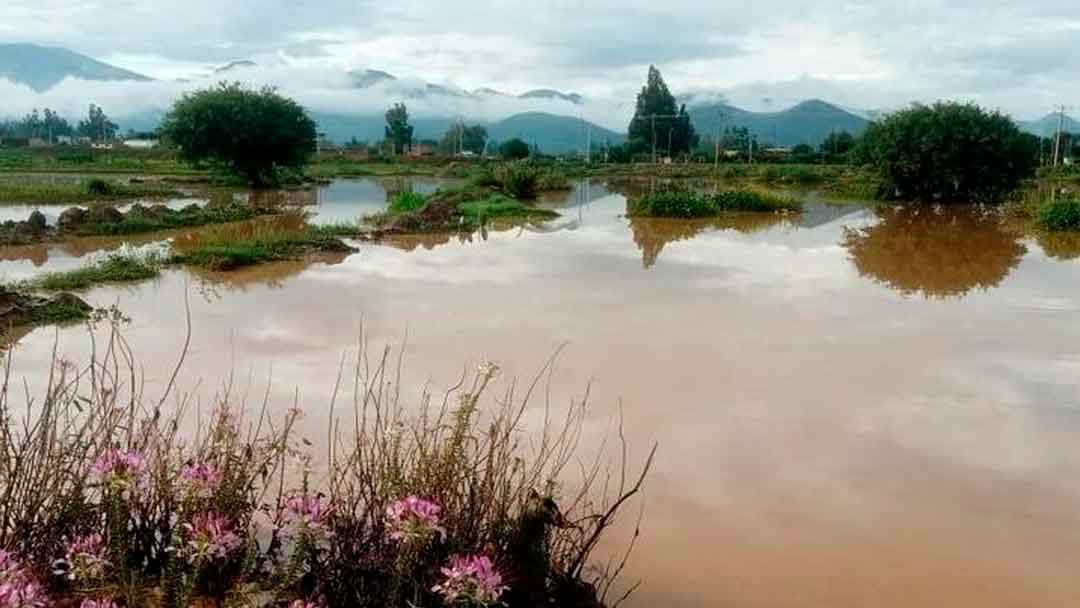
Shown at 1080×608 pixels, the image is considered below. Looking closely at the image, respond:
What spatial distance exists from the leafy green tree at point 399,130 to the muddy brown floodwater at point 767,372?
5419 centimetres

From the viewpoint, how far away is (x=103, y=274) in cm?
1235

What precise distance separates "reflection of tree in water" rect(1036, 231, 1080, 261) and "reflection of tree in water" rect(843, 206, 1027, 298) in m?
0.49

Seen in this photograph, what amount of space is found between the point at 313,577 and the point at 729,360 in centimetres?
541

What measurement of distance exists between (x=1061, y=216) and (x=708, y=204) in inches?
314

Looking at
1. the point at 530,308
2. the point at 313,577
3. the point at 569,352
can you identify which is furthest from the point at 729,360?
the point at 313,577

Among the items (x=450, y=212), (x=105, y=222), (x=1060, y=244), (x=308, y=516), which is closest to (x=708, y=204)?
(x=450, y=212)

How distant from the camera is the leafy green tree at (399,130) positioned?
69.2 meters

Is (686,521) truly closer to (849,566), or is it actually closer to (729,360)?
(849,566)

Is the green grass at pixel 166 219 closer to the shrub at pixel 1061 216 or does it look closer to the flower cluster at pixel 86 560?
the flower cluster at pixel 86 560

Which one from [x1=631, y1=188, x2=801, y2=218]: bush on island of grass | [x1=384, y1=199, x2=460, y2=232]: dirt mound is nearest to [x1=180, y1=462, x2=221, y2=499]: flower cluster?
[x1=384, y1=199, x2=460, y2=232]: dirt mound

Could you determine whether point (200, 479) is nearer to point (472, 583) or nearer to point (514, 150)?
point (472, 583)

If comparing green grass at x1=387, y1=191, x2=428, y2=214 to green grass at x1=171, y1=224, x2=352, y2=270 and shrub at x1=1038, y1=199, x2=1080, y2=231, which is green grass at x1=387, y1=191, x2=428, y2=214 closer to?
green grass at x1=171, y1=224, x2=352, y2=270

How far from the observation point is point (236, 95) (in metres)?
36.0

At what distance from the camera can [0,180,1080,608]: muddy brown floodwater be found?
15.5 ft
